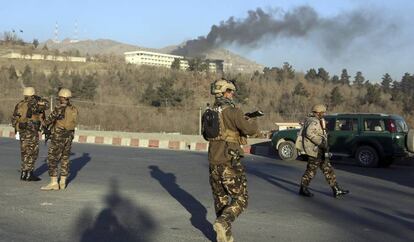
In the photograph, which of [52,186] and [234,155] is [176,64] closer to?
[52,186]

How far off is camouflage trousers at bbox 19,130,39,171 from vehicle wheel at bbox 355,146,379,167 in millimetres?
10136

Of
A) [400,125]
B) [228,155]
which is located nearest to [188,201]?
[228,155]

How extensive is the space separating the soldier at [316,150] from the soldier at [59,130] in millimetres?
4385

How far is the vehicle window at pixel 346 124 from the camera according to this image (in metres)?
17.9

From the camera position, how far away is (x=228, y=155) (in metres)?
6.29

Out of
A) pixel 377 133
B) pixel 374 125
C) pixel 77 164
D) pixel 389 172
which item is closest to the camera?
pixel 77 164

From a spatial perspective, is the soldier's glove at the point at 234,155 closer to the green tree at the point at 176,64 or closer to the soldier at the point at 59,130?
the soldier at the point at 59,130

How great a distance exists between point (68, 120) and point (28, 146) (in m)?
1.53

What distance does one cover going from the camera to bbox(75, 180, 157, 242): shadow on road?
22.6 ft

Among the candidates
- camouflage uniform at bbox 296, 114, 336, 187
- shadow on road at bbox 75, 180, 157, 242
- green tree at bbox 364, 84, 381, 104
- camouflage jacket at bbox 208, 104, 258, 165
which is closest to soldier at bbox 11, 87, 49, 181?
shadow on road at bbox 75, 180, 157, 242

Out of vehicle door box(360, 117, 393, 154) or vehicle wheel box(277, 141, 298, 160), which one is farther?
vehicle wheel box(277, 141, 298, 160)

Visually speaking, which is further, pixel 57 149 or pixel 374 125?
pixel 374 125

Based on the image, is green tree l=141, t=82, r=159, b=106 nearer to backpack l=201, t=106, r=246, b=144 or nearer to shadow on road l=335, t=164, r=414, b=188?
shadow on road l=335, t=164, r=414, b=188

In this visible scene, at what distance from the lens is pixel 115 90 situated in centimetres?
7044
